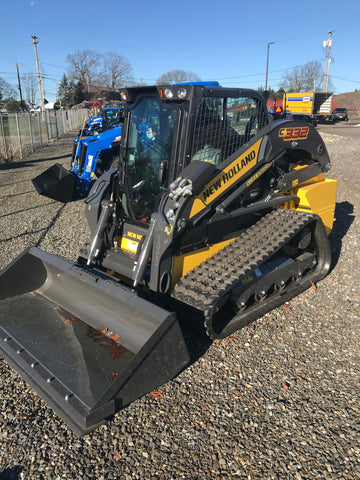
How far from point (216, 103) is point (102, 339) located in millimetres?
2685

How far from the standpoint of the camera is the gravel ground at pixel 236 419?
2744mm

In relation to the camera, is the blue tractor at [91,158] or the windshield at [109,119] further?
the windshield at [109,119]

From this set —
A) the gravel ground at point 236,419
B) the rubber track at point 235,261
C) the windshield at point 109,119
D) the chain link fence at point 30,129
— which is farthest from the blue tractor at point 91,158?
the gravel ground at point 236,419

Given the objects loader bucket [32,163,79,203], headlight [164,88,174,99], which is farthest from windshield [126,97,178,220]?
loader bucket [32,163,79,203]

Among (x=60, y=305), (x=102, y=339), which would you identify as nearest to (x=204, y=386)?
(x=102, y=339)

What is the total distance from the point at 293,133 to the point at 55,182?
587 cm

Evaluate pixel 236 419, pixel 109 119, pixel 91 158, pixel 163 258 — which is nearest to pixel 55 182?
pixel 91 158

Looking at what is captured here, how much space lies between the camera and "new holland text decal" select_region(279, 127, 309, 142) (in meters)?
5.00

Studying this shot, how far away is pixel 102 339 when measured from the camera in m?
3.73

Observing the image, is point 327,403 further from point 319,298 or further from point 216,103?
point 216,103

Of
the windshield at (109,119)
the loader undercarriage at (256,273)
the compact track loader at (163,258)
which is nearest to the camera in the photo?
the compact track loader at (163,258)

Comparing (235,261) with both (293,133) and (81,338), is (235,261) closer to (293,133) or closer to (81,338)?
(81,338)

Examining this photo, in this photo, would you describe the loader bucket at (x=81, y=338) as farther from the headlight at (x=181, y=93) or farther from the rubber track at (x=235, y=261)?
the headlight at (x=181, y=93)

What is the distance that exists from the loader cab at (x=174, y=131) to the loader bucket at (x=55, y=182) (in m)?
4.63
